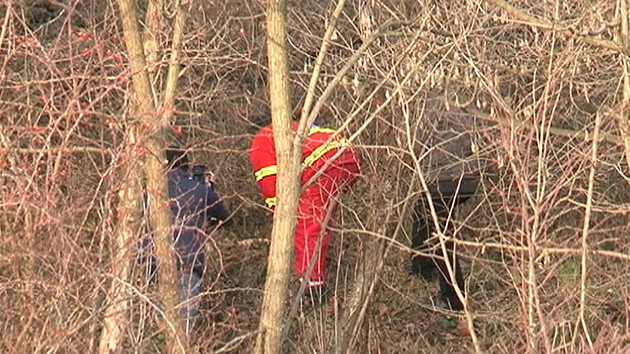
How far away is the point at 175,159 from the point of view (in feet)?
29.5

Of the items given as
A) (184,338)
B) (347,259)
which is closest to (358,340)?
(347,259)

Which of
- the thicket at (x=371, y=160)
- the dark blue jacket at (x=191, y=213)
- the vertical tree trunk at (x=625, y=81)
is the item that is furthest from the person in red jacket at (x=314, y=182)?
the vertical tree trunk at (x=625, y=81)

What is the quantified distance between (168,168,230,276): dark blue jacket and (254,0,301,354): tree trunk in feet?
1.41

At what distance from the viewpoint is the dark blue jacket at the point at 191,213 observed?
8.50m

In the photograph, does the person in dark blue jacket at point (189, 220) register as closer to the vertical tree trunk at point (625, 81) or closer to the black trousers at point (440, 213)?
the black trousers at point (440, 213)

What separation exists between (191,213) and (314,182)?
77 centimetres

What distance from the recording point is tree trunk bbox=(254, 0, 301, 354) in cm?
891

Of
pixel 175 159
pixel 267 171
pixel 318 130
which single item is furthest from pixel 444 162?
pixel 175 159

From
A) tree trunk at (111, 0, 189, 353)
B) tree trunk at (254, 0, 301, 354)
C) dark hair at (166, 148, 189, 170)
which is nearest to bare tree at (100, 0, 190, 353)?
tree trunk at (111, 0, 189, 353)

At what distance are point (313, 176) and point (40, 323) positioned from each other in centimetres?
251

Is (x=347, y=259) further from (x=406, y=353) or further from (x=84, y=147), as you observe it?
(x=84, y=147)

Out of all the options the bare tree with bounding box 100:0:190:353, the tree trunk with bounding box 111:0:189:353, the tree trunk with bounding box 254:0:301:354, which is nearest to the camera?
the bare tree with bounding box 100:0:190:353

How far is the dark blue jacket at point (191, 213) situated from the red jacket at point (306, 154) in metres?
0.36

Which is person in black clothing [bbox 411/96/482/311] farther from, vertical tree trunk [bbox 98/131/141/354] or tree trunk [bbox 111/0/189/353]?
vertical tree trunk [bbox 98/131/141/354]
